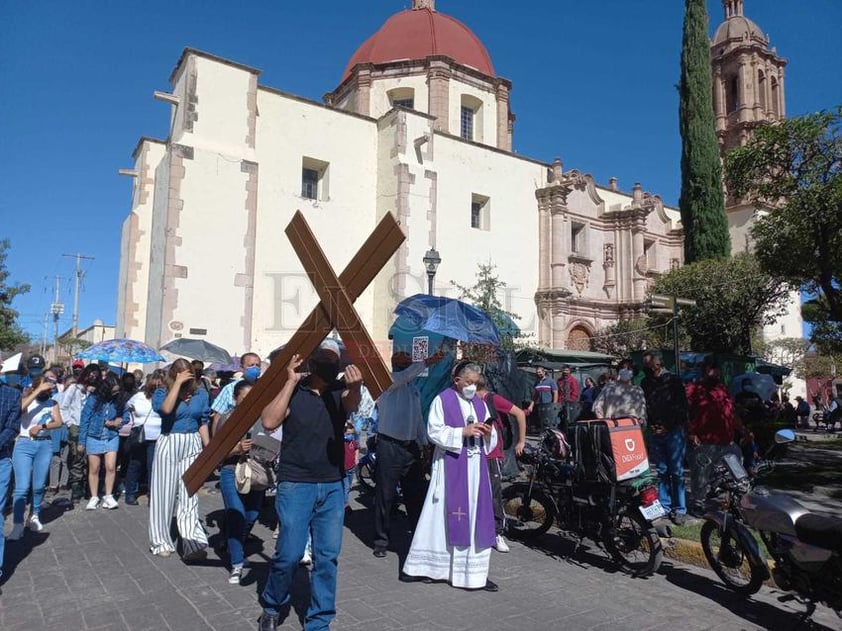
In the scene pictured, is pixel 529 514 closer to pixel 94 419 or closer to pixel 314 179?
pixel 94 419

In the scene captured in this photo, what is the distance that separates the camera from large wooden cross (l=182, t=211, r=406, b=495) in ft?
11.2

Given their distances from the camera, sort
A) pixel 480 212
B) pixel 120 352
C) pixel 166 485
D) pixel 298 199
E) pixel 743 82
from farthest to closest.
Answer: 1. pixel 743 82
2. pixel 480 212
3. pixel 298 199
4. pixel 120 352
5. pixel 166 485

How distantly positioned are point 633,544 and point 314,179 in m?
20.5

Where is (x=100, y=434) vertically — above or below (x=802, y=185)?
below

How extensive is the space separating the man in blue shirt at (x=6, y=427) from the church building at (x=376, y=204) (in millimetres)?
13962

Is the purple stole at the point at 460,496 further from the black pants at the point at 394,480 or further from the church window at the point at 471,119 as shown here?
the church window at the point at 471,119

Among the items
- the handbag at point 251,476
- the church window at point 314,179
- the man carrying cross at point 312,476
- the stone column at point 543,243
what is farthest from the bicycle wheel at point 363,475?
the stone column at point 543,243

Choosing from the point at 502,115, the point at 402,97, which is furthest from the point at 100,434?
the point at 502,115

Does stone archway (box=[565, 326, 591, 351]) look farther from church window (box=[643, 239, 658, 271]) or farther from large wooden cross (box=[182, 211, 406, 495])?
large wooden cross (box=[182, 211, 406, 495])

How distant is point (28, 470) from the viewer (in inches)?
265

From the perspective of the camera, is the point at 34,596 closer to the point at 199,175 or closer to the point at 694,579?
the point at 694,579

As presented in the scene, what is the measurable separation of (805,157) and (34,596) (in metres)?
11.8

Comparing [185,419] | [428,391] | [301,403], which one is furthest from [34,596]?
[428,391]

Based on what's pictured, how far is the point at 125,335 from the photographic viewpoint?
21.7 meters
